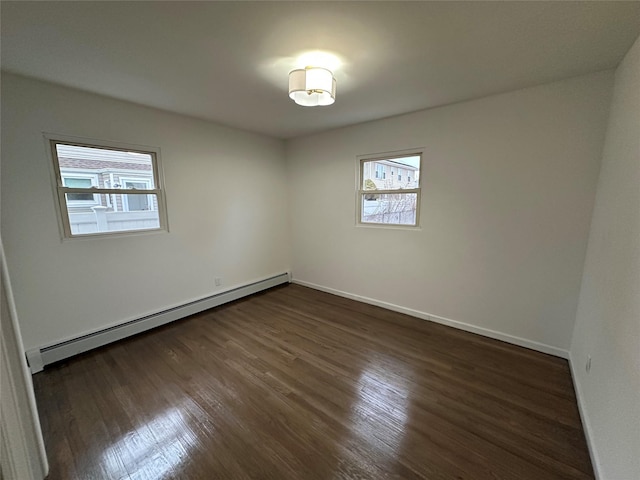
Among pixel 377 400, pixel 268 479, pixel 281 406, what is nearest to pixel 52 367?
pixel 281 406

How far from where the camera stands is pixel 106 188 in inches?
103

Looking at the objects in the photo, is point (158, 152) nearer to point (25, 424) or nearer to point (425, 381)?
point (25, 424)

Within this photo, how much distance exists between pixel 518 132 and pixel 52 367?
4.81 metres

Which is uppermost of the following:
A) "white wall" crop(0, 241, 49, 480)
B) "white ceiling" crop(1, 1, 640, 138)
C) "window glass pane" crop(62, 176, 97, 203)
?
"white ceiling" crop(1, 1, 640, 138)

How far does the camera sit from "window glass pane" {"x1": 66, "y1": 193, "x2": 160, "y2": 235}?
248 cm

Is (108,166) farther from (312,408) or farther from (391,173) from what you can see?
(391,173)

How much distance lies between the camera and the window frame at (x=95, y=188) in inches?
90.2

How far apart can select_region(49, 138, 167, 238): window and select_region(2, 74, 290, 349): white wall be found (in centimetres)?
9

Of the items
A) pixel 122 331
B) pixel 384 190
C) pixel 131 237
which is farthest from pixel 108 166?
pixel 384 190

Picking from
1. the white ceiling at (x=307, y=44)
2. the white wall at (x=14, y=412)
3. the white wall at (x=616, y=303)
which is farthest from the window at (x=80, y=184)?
the white wall at (x=616, y=303)

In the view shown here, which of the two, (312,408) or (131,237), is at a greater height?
(131,237)

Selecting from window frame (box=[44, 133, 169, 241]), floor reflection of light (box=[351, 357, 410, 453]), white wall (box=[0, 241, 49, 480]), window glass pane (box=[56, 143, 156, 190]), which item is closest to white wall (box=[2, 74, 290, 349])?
window frame (box=[44, 133, 169, 241])

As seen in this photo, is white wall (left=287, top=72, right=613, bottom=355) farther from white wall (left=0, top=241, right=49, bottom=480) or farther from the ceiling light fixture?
white wall (left=0, top=241, right=49, bottom=480)

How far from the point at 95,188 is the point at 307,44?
2.44 meters
